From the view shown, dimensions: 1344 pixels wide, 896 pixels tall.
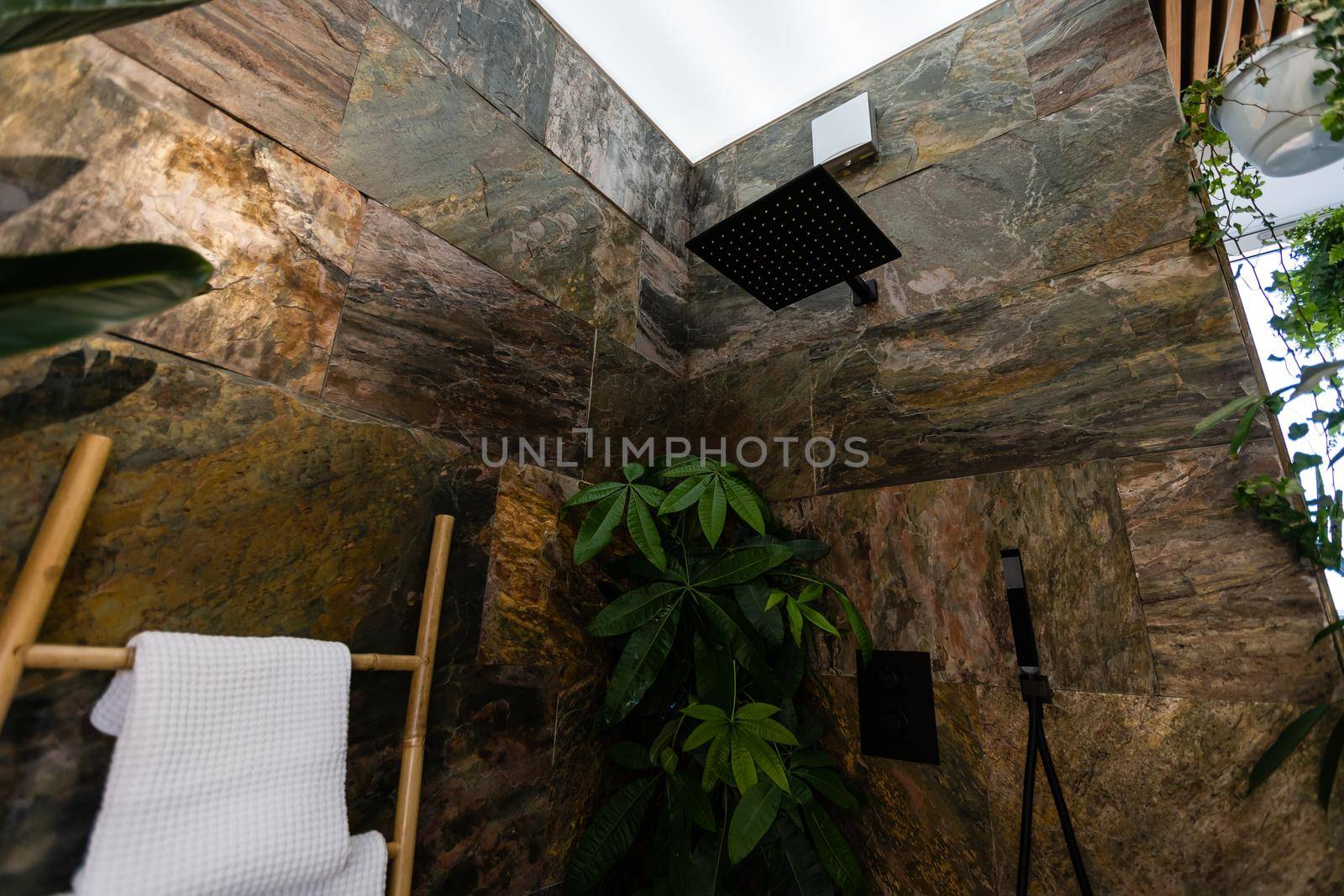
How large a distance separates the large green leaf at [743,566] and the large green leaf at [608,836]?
41 centimetres

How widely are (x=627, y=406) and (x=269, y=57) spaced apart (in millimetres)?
991

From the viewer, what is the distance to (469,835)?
1057mm

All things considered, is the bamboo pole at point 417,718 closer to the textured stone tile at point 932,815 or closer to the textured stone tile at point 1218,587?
the textured stone tile at point 932,815

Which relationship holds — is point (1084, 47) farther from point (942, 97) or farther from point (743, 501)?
point (743, 501)

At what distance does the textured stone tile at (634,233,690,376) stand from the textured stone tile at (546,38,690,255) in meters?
0.07

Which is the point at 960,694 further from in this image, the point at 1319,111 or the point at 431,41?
the point at 431,41

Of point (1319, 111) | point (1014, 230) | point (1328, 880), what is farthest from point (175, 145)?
point (1328, 880)

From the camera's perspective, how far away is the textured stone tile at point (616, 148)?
1.64 m

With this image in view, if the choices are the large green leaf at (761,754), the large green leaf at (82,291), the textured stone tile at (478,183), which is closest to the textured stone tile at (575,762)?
the large green leaf at (761,754)

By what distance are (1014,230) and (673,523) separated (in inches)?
40.2

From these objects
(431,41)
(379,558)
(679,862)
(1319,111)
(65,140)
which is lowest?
(679,862)

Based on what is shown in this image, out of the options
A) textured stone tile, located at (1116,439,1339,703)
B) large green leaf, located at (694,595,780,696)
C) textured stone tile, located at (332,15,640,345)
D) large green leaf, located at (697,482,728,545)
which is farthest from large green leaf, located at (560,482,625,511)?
textured stone tile, located at (1116,439,1339,703)

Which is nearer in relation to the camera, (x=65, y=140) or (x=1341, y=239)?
(x=65, y=140)

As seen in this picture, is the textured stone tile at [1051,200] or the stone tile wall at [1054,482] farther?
the textured stone tile at [1051,200]
